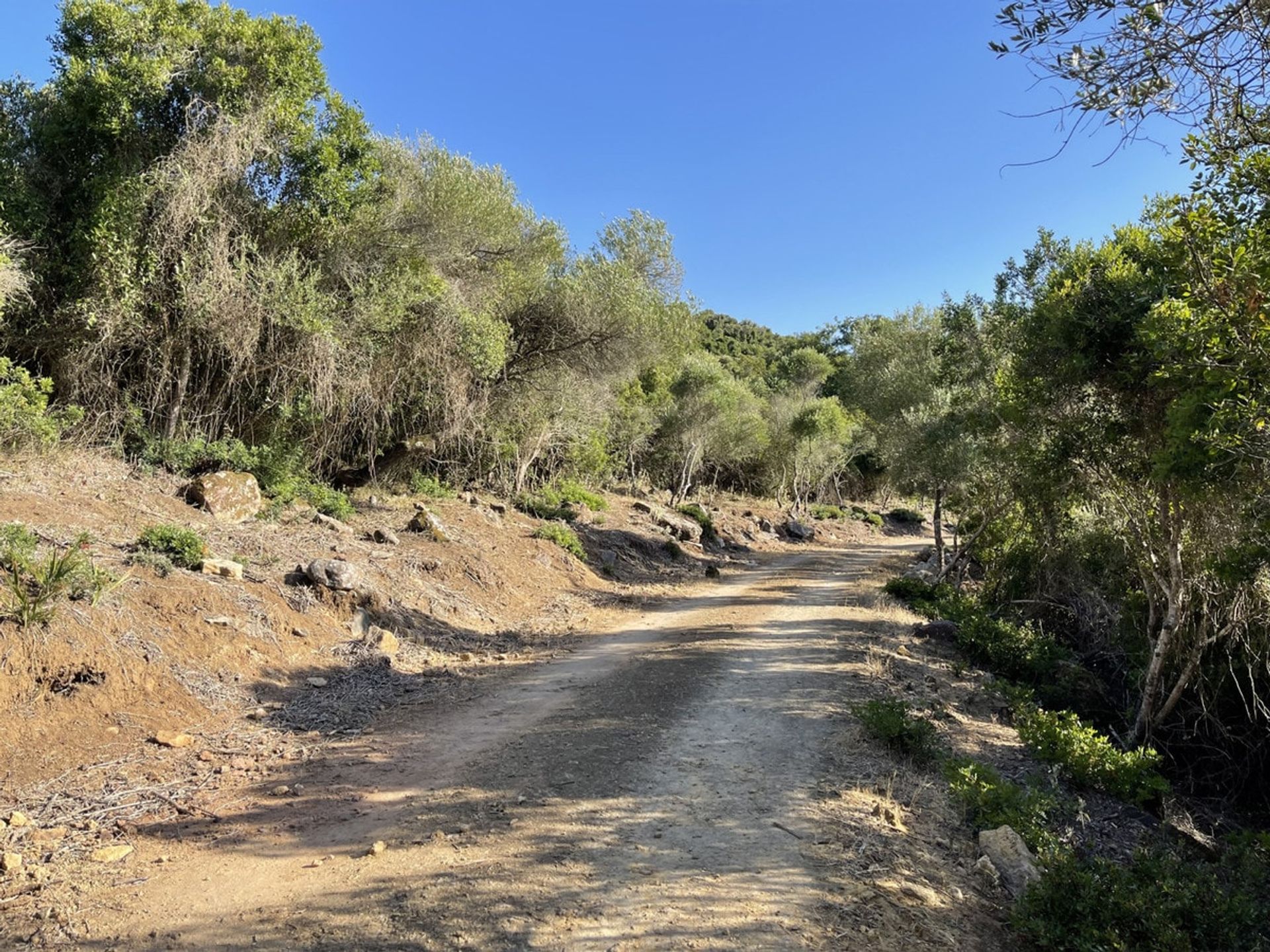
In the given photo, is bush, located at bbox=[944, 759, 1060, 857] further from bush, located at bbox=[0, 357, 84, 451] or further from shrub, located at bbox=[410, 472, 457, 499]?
shrub, located at bbox=[410, 472, 457, 499]

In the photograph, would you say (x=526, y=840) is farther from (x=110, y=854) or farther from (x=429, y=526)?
(x=429, y=526)

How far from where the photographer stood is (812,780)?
19.7 feet

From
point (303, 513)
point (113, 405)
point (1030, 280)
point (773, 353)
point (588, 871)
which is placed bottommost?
point (588, 871)

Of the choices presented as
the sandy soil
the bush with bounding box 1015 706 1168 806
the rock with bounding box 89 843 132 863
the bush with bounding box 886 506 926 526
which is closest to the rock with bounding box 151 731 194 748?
the sandy soil

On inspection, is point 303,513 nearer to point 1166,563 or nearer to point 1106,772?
point 1106,772

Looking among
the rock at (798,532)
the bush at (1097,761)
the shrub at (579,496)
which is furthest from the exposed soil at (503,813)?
the rock at (798,532)

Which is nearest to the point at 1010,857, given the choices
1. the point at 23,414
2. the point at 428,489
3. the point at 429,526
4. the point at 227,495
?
the point at 227,495

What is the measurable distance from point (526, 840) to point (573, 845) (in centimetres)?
35

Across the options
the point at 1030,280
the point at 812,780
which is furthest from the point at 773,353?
the point at 812,780

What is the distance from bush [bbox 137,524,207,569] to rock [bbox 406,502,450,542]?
19.6 feet

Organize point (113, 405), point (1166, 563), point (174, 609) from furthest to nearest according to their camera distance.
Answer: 1. point (113, 405)
2. point (1166, 563)
3. point (174, 609)

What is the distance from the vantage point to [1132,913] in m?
4.19

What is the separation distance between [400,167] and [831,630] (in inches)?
573

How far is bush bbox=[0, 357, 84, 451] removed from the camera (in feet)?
33.5
